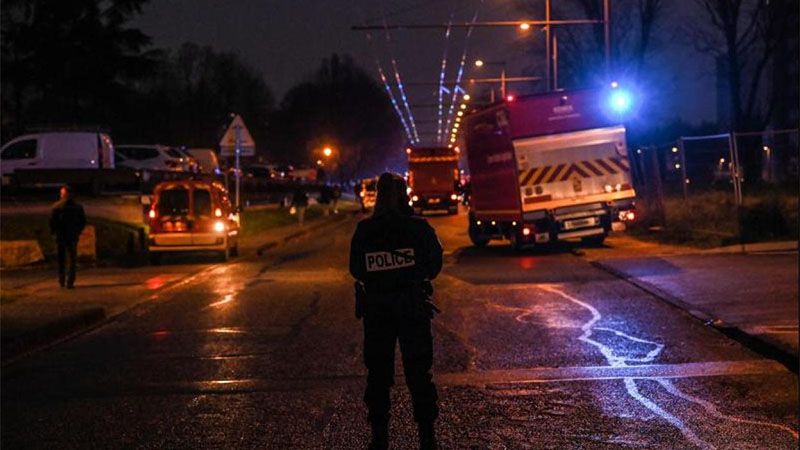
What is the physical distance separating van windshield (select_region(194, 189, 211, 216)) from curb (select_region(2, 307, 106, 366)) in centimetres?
845

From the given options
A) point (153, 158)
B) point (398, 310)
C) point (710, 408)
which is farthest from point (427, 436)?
point (153, 158)

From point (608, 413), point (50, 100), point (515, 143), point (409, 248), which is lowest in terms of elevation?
point (608, 413)

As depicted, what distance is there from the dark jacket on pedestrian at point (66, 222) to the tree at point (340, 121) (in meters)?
84.4

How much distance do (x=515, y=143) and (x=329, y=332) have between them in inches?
450

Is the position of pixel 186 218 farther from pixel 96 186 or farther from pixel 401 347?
pixel 401 347

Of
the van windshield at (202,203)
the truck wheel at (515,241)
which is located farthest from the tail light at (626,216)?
the van windshield at (202,203)

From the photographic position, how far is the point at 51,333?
42.4 ft

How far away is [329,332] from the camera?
40.6ft

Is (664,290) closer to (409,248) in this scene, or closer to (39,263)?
(409,248)

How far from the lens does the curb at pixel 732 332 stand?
9.64 metres

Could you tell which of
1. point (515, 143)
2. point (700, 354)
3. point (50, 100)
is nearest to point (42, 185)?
point (515, 143)

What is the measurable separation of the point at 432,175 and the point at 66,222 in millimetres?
35041

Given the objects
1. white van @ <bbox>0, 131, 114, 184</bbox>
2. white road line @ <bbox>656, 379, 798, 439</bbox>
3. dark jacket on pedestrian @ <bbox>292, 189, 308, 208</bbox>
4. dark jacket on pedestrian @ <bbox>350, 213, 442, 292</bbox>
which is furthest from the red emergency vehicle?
dark jacket on pedestrian @ <bbox>350, 213, 442, 292</bbox>

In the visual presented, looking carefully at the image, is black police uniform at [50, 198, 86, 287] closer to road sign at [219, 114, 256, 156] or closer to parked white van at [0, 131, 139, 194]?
road sign at [219, 114, 256, 156]
